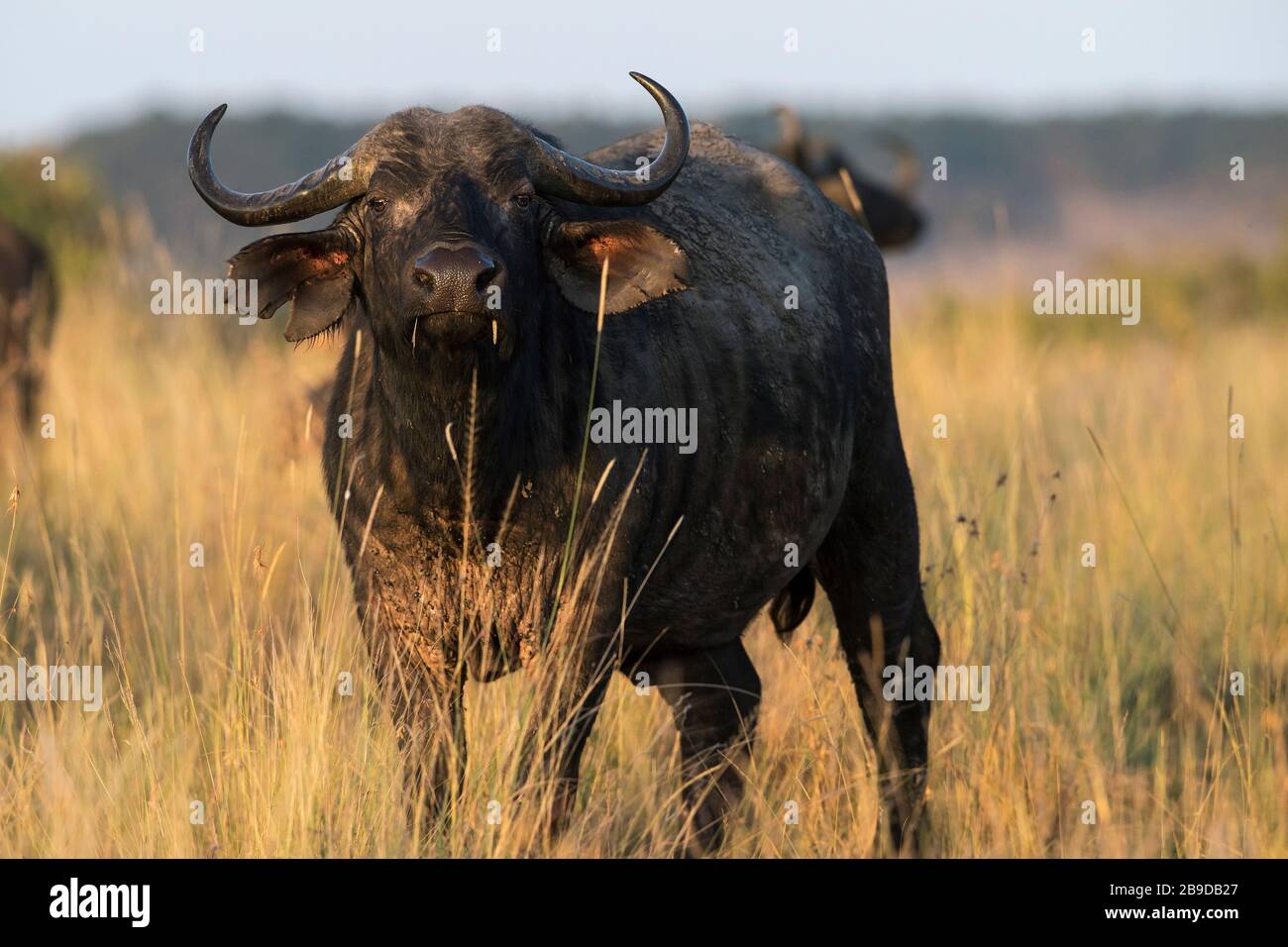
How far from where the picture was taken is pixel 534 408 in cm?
499

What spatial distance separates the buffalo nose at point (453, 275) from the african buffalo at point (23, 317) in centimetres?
728

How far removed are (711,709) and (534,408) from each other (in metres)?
1.84

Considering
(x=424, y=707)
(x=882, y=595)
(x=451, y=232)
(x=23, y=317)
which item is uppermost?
(x=23, y=317)

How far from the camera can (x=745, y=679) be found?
647 cm

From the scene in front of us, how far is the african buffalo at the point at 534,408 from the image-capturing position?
4773mm

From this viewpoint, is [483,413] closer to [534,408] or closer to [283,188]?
[534,408]

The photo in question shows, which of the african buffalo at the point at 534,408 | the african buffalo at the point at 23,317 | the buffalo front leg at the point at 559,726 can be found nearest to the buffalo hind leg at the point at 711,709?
the african buffalo at the point at 534,408

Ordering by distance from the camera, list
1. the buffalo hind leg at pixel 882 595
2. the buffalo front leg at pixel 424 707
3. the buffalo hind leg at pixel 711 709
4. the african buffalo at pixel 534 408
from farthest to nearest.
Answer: the buffalo hind leg at pixel 882 595 → the buffalo hind leg at pixel 711 709 → the buffalo front leg at pixel 424 707 → the african buffalo at pixel 534 408

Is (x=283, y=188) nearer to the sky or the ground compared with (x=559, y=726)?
nearer to the sky

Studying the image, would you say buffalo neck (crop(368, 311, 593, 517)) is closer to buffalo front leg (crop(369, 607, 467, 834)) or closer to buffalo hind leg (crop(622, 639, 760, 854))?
buffalo front leg (crop(369, 607, 467, 834))

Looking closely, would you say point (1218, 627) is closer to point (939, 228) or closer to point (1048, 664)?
point (1048, 664)

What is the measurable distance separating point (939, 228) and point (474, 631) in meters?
68.5

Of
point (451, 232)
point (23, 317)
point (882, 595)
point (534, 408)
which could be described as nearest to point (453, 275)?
point (451, 232)

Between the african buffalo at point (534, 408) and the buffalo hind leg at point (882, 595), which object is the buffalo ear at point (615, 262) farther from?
the buffalo hind leg at point (882, 595)
